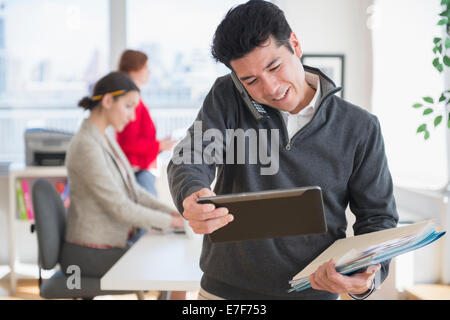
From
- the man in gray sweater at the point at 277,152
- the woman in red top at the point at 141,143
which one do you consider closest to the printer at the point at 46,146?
the woman in red top at the point at 141,143

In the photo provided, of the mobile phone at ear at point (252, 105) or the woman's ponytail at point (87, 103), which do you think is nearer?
the mobile phone at ear at point (252, 105)

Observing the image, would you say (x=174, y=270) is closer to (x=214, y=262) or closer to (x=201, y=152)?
(x=214, y=262)

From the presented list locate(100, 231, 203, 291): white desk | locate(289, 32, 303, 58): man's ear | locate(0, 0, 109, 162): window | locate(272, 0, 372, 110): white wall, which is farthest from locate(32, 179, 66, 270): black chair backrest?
locate(272, 0, 372, 110): white wall

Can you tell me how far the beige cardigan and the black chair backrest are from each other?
10cm

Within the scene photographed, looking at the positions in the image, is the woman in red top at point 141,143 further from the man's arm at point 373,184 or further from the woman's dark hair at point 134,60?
the man's arm at point 373,184

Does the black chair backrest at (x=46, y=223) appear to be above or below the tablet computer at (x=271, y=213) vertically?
below

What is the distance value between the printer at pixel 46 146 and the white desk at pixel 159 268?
177cm

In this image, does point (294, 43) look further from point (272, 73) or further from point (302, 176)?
point (302, 176)

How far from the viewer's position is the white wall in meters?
4.22

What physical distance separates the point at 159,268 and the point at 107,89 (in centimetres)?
111

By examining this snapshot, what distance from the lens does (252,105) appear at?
3.73 feet

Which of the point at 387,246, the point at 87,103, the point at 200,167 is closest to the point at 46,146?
the point at 87,103

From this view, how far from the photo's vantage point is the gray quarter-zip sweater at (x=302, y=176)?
3.76 ft

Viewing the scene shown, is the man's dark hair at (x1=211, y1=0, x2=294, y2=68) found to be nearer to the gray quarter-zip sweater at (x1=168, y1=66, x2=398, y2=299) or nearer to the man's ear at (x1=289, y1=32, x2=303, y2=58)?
the man's ear at (x1=289, y1=32, x2=303, y2=58)
